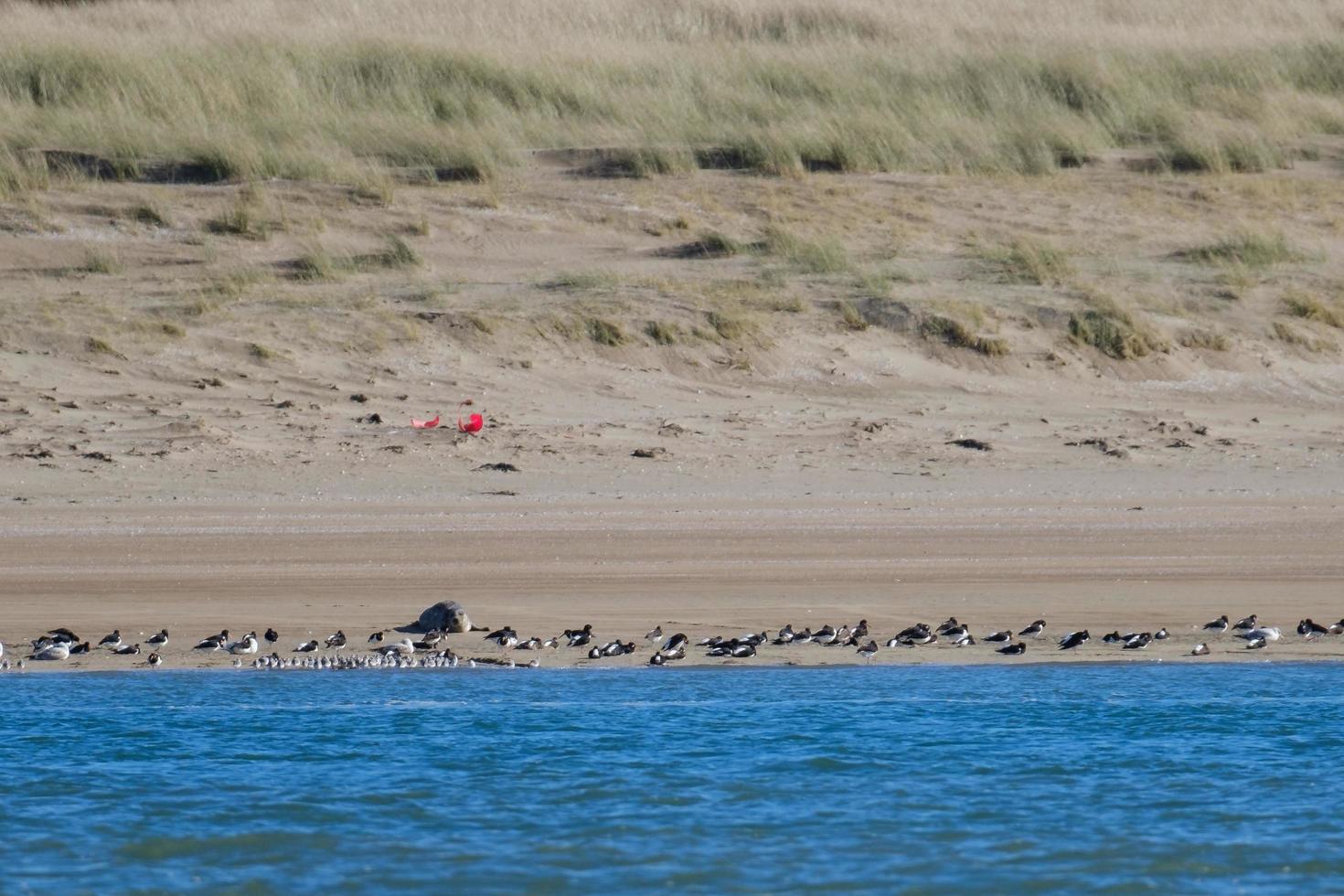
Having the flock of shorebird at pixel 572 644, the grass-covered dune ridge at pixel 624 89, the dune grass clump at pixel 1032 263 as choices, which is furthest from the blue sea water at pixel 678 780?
the grass-covered dune ridge at pixel 624 89

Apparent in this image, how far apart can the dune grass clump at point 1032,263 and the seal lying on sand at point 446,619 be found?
28.0 ft

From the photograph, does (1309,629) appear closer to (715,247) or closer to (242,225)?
(715,247)

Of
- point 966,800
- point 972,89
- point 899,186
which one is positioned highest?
point 972,89

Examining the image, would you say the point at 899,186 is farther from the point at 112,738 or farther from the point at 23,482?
the point at 112,738

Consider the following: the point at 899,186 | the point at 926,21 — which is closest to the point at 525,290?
the point at 899,186

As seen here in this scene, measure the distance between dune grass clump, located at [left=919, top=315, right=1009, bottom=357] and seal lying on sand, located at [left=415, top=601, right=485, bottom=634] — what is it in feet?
22.6

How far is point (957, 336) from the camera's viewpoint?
47.4 ft

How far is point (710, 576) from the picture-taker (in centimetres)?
931

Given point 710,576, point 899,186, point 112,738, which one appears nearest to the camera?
point 112,738

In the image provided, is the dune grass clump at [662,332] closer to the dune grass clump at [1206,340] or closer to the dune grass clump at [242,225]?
the dune grass clump at [242,225]

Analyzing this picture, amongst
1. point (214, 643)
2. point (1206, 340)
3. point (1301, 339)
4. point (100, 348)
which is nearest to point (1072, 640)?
point (214, 643)

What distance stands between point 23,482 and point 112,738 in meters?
3.86

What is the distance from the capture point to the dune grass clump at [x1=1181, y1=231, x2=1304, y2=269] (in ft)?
53.4

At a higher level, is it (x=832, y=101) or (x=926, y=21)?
(x=926, y=21)
